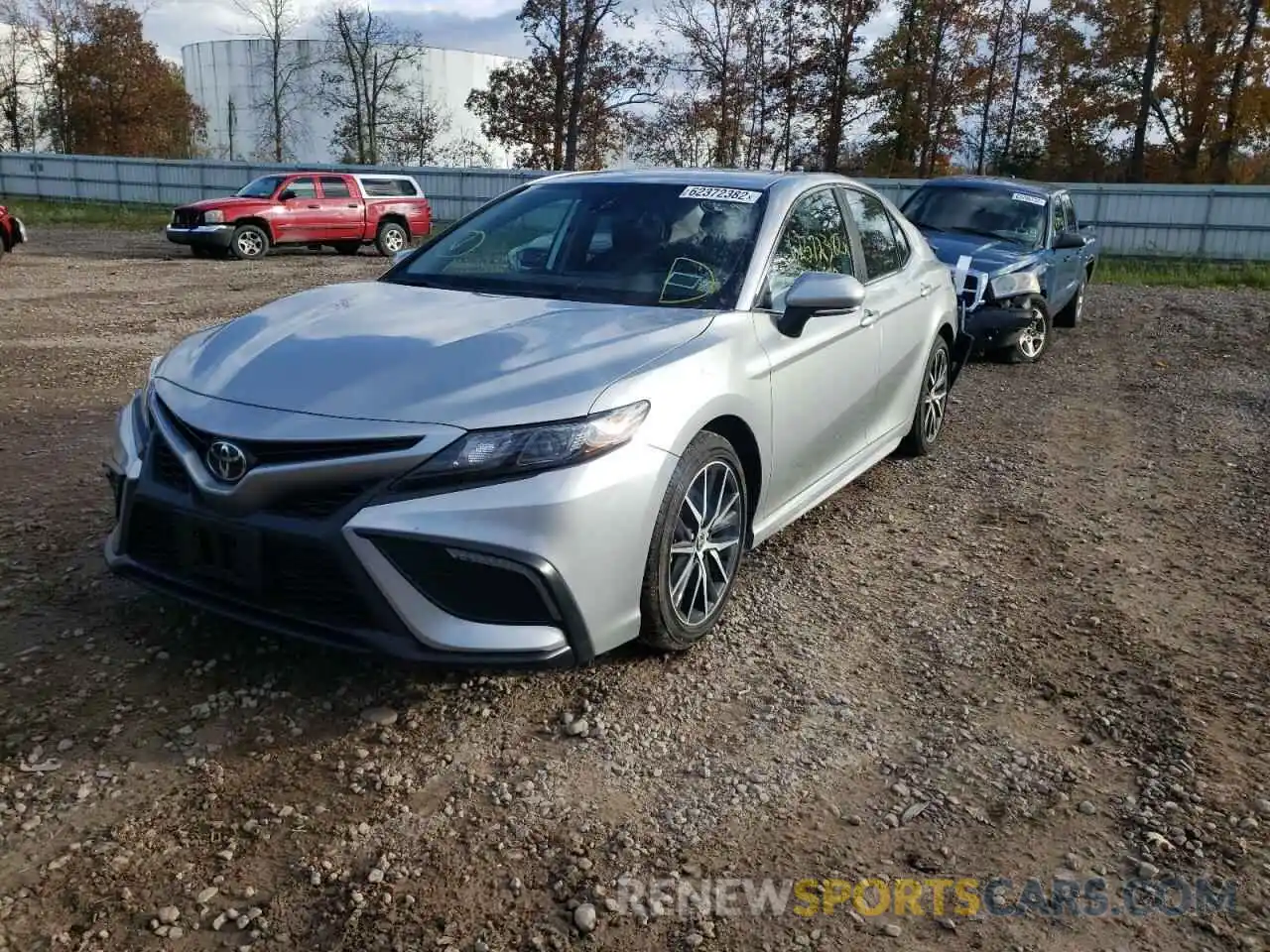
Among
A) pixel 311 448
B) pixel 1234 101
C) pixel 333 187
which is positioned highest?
pixel 1234 101

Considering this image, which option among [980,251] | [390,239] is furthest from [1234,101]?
[980,251]

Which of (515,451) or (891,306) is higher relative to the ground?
(891,306)

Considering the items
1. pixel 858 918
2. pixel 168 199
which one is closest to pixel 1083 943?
pixel 858 918

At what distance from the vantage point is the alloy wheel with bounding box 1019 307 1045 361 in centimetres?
942

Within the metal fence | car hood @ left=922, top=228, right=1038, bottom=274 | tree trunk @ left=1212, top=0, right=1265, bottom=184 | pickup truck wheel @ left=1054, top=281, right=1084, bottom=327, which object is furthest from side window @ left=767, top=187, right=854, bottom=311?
tree trunk @ left=1212, top=0, right=1265, bottom=184

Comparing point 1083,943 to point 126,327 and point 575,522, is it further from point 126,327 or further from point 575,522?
point 126,327

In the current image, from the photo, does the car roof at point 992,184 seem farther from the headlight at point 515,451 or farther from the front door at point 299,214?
the front door at point 299,214

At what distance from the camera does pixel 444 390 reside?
288cm

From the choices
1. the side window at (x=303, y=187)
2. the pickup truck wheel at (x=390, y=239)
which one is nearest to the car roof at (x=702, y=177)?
the side window at (x=303, y=187)

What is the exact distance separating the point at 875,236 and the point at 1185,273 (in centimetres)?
1761

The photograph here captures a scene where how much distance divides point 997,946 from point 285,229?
1985 centimetres

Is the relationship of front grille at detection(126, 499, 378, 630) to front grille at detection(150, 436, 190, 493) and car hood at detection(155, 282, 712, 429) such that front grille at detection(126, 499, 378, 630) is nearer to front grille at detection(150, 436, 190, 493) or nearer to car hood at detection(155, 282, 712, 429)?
front grille at detection(150, 436, 190, 493)

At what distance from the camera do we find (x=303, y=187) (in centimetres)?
1997

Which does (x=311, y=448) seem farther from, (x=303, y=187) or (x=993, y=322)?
(x=303, y=187)
